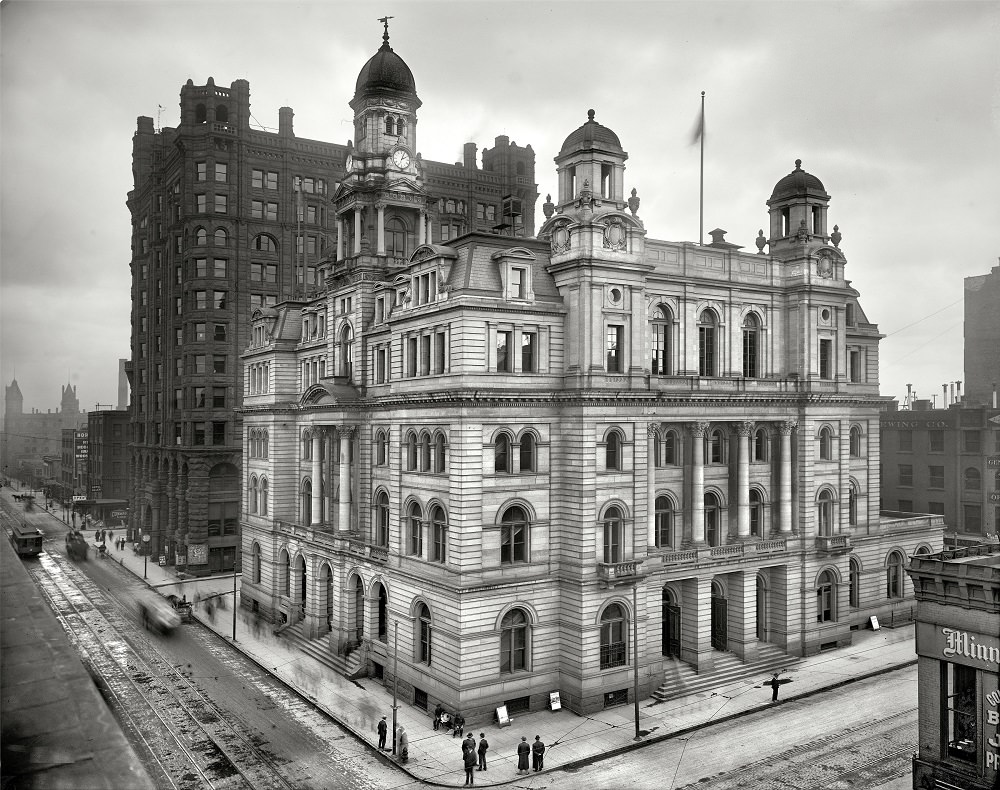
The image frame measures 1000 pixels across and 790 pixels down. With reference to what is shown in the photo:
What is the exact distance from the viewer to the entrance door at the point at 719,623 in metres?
48.7

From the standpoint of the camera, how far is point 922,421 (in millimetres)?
77375

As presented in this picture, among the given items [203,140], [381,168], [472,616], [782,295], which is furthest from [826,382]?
[203,140]

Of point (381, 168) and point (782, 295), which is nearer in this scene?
point (782, 295)

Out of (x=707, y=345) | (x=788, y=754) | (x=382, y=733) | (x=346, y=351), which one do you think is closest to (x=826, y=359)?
(x=707, y=345)

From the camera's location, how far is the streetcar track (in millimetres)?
33500

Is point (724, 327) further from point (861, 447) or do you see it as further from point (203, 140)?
point (203, 140)

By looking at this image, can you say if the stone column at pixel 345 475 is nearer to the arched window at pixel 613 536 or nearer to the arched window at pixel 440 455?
the arched window at pixel 440 455

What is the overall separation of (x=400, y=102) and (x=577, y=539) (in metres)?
34.7

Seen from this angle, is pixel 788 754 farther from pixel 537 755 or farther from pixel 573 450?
pixel 573 450

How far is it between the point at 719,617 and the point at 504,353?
Answer: 22.1 meters

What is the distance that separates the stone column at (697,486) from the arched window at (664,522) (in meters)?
1.27

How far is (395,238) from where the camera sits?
57188 millimetres

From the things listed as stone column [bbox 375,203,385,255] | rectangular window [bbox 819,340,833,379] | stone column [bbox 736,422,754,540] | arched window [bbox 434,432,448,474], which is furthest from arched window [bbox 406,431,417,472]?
rectangular window [bbox 819,340,833,379]

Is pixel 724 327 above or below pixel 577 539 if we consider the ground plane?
above
